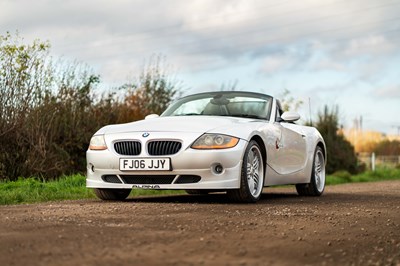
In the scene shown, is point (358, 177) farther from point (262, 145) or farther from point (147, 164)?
point (147, 164)

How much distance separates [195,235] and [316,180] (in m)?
6.26

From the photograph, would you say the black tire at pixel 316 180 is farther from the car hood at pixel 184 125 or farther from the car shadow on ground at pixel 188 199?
the car hood at pixel 184 125

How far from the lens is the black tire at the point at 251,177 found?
333 inches

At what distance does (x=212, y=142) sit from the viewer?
827 centimetres

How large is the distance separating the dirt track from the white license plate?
435mm

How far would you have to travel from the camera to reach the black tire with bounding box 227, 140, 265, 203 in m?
8.47

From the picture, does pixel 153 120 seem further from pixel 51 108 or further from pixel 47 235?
pixel 51 108

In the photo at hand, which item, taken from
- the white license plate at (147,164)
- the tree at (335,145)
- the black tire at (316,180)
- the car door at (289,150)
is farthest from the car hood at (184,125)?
the tree at (335,145)

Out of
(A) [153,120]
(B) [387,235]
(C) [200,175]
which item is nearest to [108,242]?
(B) [387,235]

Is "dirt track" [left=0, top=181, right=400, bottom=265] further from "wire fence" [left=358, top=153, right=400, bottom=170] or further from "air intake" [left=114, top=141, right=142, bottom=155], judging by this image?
"wire fence" [left=358, top=153, right=400, bottom=170]

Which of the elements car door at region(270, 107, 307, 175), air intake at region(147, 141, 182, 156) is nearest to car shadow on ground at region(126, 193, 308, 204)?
car door at region(270, 107, 307, 175)

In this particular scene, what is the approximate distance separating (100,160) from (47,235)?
11.7 ft

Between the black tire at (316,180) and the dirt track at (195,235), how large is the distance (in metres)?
2.98

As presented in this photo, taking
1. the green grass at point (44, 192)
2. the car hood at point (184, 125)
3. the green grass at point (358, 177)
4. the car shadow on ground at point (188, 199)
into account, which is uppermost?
the car hood at point (184, 125)
